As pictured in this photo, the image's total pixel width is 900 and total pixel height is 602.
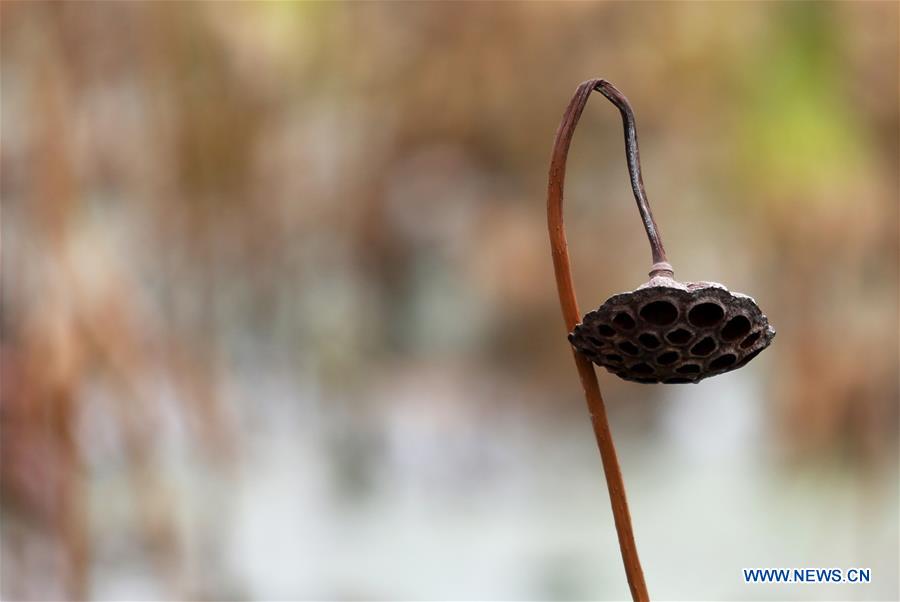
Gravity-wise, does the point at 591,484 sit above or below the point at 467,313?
below

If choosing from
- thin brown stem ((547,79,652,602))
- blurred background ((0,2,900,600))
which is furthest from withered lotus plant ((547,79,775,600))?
blurred background ((0,2,900,600))

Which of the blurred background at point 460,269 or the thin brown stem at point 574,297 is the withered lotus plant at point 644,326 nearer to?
the thin brown stem at point 574,297

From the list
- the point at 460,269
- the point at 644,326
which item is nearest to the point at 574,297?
the point at 644,326

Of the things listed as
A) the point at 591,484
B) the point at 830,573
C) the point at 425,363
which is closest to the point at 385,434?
the point at 425,363

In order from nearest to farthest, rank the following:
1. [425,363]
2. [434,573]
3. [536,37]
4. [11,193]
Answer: [11,193]
[434,573]
[536,37]
[425,363]

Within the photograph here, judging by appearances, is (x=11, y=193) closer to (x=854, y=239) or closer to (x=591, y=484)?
(x=591, y=484)

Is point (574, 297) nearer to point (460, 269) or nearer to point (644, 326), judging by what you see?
point (644, 326)

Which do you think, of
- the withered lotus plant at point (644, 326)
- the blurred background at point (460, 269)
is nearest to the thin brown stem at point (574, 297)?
the withered lotus plant at point (644, 326)
